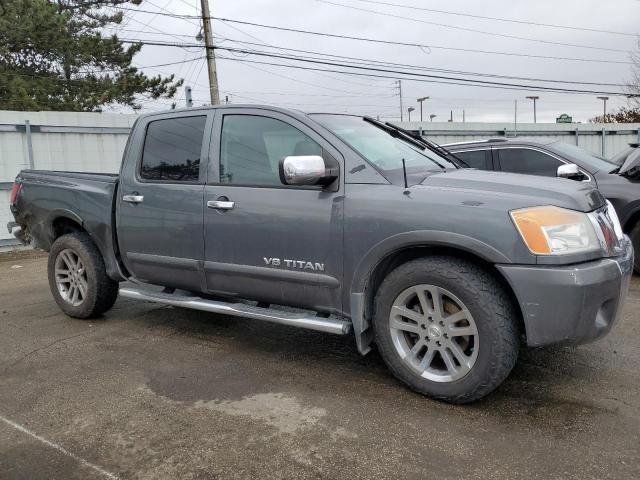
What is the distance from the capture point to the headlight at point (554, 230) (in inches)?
113

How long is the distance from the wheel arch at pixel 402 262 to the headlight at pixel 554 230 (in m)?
0.18

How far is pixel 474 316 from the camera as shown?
3.02m

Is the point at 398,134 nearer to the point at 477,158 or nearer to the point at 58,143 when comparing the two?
the point at 477,158

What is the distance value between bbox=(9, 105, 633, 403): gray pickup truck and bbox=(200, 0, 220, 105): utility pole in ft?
56.5

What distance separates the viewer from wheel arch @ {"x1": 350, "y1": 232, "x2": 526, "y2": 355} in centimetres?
299

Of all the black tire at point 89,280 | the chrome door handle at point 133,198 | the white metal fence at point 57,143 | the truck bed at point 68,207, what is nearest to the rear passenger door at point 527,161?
the chrome door handle at point 133,198

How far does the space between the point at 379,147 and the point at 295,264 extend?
982 mm

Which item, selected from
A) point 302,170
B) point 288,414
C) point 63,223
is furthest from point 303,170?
point 63,223

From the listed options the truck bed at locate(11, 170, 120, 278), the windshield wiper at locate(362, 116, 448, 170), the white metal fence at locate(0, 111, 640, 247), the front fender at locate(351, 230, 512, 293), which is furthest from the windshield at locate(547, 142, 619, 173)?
the white metal fence at locate(0, 111, 640, 247)

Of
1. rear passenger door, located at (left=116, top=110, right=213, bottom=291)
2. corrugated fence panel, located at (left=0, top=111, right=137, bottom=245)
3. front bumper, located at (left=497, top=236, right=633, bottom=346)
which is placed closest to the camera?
front bumper, located at (left=497, top=236, right=633, bottom=346)

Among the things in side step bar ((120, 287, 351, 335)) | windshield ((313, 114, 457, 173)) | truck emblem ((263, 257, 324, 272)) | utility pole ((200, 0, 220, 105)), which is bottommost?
side step bar ((120, 287, 351, 335))

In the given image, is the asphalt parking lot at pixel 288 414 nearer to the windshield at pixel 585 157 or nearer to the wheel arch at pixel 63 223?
the wheel arch at pixel 63 223

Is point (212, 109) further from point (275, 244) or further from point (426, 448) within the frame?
point (426, 448)

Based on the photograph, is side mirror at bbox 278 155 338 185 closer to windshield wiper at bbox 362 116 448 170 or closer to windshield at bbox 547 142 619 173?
windshield wiper at bbox 362 116 448 170
